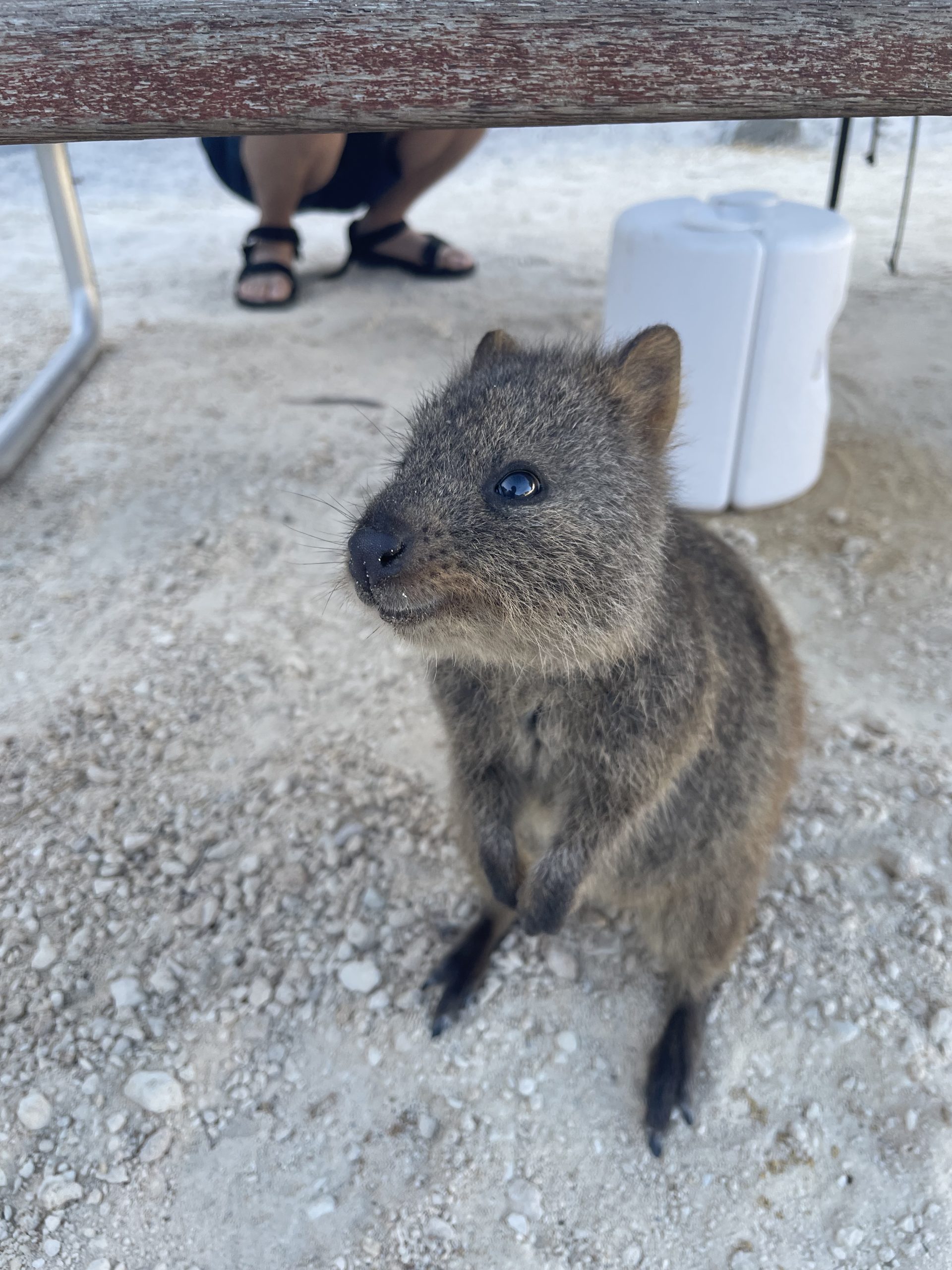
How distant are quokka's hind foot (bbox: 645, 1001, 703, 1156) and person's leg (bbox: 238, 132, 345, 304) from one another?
477cm

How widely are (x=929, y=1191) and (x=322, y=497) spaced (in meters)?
3.11

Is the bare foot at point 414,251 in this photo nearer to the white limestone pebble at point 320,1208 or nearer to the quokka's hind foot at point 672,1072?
the quokka's hind foot at point 672,1072

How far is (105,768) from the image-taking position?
2867 millimetres

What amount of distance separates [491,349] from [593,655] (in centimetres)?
78

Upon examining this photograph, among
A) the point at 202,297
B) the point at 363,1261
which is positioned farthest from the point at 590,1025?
the point at 202,297

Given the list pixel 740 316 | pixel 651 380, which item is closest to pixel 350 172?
pixel 740 316

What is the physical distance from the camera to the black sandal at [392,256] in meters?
6.26

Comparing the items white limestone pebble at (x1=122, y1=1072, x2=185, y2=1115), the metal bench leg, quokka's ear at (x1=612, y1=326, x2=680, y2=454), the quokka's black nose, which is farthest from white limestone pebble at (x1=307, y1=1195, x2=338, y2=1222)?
the metal bench leg

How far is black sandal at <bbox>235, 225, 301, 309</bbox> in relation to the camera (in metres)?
5.79

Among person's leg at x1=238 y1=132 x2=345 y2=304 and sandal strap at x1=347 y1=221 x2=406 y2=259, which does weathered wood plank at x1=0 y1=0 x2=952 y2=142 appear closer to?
person's leg at x1=238 y1=132 x2=345 y2=304

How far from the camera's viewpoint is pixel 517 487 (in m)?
1.83

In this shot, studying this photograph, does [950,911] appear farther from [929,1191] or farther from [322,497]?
[322,497]

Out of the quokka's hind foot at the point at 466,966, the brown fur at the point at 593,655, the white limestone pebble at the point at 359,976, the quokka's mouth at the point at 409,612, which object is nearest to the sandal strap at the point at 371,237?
the brown fur at the point at 593,655

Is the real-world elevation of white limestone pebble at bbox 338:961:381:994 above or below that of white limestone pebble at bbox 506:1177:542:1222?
above
